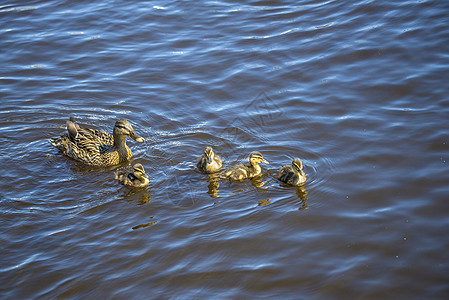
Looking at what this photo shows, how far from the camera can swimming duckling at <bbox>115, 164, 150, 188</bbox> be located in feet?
20.4

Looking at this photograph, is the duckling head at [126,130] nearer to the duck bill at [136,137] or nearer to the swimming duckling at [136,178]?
the duck bill at [136,137]

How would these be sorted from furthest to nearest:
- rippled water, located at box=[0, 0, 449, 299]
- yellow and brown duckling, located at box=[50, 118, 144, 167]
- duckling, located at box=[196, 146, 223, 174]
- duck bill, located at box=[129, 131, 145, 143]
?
yellow and brown duckling, located at box=[50, 118, 144, 167], duck bill, located at box=[129, 131, 145, 143], duckling, located at box=[196, 146, 223, 174], rippled water, located at box=[0, 0, 449, 299]

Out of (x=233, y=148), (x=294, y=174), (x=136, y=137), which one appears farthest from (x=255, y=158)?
(x=136, y=137)

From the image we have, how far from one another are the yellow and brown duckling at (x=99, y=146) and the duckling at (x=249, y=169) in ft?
4.51

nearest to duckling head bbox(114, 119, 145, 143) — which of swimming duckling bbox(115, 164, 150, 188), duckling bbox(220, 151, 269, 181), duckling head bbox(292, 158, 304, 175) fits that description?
swimming duckling bbox(115, 164, 150, 188)

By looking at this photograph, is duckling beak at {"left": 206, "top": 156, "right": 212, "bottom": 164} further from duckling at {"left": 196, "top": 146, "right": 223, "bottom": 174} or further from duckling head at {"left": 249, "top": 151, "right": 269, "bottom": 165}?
duckling head at {"left": 249, "top": 151, "right": 269, "bottom": 165}

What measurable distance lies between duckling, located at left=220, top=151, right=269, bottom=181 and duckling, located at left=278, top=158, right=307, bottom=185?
0.95 feet

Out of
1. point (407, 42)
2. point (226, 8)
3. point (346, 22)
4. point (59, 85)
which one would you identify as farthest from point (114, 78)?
point (407, 42)

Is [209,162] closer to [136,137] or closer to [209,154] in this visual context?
[209,154]

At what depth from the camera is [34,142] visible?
24.1ft

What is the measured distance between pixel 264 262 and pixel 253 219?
656mm

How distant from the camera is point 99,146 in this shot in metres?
7.06

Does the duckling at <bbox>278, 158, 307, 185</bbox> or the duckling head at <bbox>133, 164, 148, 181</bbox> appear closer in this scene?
the duckling at <bbox>278, 158, 307, 185</bbox>

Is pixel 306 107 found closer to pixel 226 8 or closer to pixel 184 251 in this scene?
pixel 184 251
